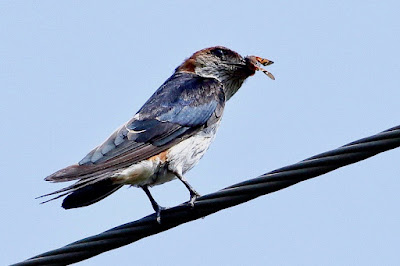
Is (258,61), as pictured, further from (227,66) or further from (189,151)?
(189,151)

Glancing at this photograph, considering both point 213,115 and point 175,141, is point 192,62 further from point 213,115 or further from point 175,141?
point 175,141

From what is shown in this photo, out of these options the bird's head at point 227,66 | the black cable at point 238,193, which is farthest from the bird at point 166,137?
the black cable at point 238,193

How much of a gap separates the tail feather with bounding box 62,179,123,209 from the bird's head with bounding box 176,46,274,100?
252 centimetres

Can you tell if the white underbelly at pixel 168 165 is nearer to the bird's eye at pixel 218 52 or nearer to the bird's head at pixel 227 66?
the bird's head at pixel 227 66

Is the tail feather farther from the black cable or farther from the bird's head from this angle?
the bird's head

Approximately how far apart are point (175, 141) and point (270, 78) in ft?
5.39

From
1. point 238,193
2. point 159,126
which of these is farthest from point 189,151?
point 238,193

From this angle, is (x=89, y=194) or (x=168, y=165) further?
(x=168, y=165)

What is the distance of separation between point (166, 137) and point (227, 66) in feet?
6.62

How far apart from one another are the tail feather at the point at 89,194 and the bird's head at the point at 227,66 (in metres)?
2.52

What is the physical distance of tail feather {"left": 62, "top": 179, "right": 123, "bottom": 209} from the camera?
762cm

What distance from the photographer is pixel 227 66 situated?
1002 cm

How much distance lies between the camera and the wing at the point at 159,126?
24.1 ft

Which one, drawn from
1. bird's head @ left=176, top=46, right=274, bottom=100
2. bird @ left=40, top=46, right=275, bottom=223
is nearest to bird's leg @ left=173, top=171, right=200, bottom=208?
bird @ left=40, top=46, right=275, bottom=223
